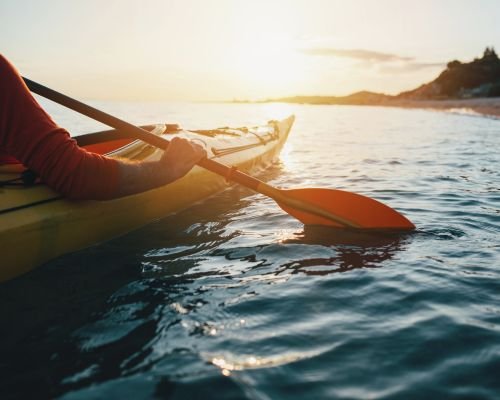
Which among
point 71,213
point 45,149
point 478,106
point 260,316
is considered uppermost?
point 478,106

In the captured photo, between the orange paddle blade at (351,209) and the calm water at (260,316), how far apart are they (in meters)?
0.29

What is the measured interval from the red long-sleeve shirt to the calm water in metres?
0.71

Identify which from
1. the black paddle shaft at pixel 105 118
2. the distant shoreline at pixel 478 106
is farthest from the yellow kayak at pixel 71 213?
the distant shoreline at pixel 478 106

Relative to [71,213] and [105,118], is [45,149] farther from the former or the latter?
[105,118]

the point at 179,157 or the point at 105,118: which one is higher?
the point at 105,118

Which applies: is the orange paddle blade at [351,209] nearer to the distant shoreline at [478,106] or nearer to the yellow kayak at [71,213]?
the yellow kayak at [71,213]

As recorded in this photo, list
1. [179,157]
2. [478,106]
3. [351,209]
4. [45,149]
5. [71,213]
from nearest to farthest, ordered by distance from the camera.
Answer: [45,149] < [71,213] < [179,157] < [351,209] < [478,106]

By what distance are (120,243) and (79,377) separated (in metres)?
2.19

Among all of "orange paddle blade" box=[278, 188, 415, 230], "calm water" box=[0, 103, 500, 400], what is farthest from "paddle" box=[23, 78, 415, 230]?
"calm water" box=[0, 103, 500, 400]

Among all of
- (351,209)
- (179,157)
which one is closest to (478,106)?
(351,209)

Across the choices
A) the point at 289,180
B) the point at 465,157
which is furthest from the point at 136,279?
the point at 465,157

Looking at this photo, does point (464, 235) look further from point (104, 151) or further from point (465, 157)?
point (465, 157)

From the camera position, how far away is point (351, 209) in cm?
488

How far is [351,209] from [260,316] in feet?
7.66
